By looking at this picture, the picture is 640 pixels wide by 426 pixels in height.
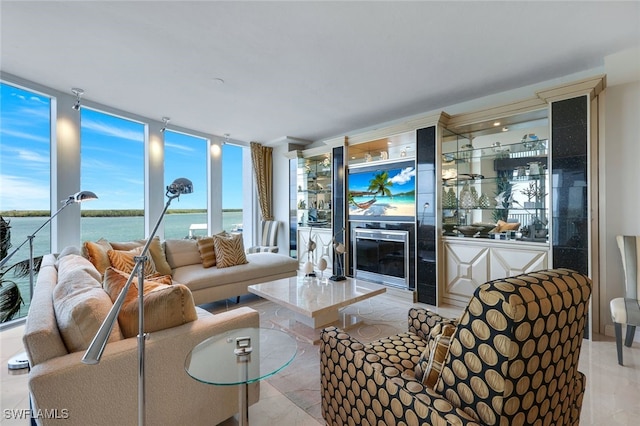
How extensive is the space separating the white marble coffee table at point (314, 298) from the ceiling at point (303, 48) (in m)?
2.23

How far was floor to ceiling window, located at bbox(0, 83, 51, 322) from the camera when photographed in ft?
9.53

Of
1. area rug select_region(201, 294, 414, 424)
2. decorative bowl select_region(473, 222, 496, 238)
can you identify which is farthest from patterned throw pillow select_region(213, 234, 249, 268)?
decorative bowl select_region(473, 222, 496, 238)

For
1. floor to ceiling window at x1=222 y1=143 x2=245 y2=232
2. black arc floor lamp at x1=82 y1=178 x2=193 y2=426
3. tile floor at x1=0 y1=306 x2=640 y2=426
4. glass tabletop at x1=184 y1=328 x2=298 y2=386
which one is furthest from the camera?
floor to ceiling window at x1=222 y1=143 x2=245 y2=232

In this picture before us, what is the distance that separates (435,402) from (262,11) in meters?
2.42

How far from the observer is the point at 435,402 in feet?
3.14

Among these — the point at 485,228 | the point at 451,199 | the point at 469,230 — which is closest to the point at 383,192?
the point at 451,199

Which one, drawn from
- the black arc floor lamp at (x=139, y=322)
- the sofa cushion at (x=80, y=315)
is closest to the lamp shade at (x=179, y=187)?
the black arc floor lamp at (x=139, y=322)

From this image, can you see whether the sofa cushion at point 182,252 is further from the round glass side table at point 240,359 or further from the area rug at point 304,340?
the round glass side table at point 240,359

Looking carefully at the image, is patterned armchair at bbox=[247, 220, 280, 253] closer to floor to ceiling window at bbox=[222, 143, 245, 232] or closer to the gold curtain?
the gold curtain

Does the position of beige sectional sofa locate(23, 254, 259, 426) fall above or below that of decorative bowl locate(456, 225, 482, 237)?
below

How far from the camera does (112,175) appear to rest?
4164 mm

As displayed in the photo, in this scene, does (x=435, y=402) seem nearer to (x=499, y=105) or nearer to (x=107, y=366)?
(x=107, y=366)

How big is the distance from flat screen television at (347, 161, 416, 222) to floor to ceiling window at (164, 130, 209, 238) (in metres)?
2.77

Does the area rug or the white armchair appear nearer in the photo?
the area rug
